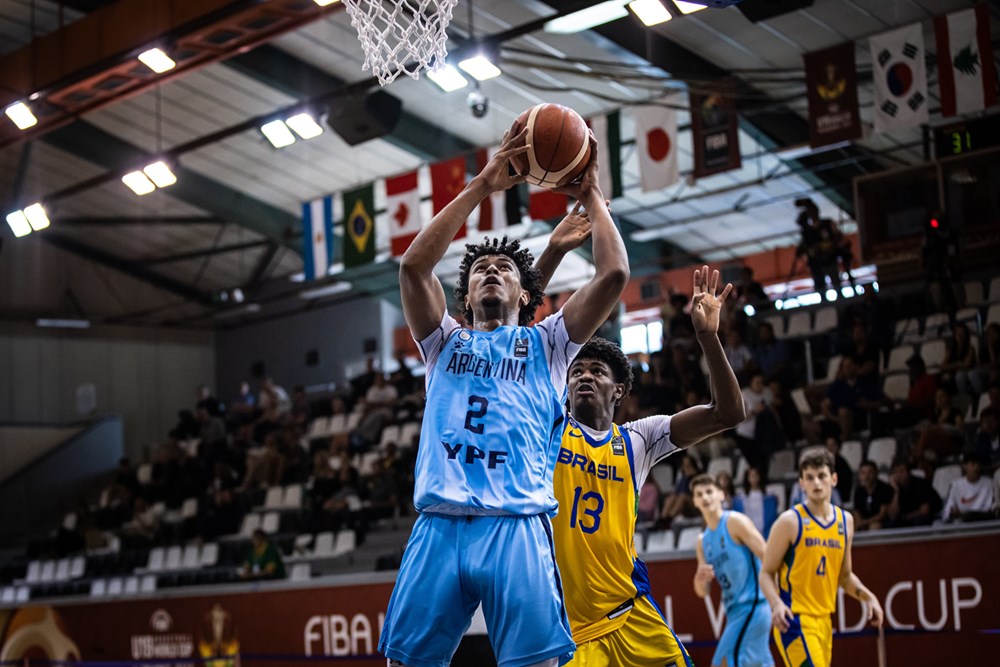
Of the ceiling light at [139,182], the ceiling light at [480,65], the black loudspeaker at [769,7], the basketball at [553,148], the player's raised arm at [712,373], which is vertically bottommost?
the player's raised arm at [712,373]

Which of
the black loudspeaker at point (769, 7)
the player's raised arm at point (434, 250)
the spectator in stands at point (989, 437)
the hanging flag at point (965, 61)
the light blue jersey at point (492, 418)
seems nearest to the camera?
the light blue jersey at point (492, 418)

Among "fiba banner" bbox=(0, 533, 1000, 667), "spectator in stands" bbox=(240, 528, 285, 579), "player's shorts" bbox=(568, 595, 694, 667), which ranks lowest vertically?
"fiba banner" bbox=(0, 533, 1000, 667)

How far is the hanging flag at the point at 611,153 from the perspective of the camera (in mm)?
14750

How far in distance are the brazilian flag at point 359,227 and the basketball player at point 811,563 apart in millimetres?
10532

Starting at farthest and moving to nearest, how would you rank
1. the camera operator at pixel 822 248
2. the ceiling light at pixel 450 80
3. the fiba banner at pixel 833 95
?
1. the camera operator at pixel 822 248
2. the fiba banner at pixel 833 95
3. the ceiling light at pixel 450 80

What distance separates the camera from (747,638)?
796cm

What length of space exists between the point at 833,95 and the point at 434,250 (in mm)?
11023

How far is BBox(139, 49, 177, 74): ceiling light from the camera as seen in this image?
42.8 ft

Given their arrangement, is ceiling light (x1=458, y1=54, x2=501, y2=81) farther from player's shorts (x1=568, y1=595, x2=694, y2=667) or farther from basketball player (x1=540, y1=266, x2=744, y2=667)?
player's shorts (x1=568, y1=595, x2=694, y2=667)

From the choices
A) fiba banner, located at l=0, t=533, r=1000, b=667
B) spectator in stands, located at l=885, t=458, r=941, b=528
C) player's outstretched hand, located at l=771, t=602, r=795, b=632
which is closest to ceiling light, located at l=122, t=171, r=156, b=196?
fiba banner, located at l=0, t=533, r=1000, b=667

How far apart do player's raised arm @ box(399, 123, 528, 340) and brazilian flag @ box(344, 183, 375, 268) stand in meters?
13.2

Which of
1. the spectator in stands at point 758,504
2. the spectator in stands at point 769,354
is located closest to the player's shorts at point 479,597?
the spectator in stands at point 758,504

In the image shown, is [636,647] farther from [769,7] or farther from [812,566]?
[769,7]

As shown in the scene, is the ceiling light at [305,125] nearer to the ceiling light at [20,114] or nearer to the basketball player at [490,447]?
the ceiling light at [20,114]
